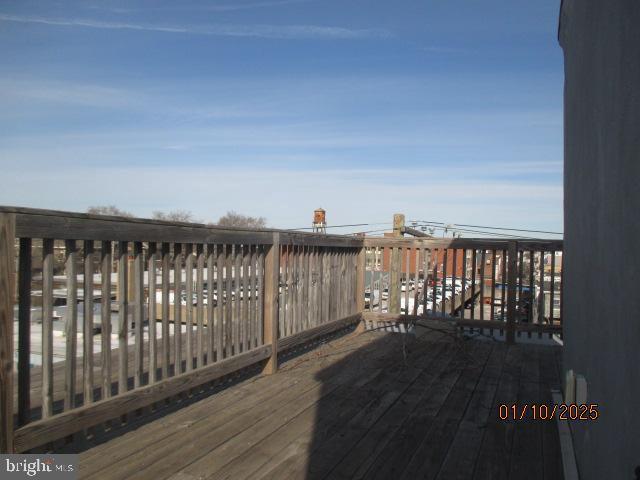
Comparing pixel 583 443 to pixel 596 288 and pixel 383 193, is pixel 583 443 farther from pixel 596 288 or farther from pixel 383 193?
pixel 383 193

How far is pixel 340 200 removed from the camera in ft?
91.6

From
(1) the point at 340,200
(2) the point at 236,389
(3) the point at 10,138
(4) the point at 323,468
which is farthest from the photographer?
(1) the point at 340,200

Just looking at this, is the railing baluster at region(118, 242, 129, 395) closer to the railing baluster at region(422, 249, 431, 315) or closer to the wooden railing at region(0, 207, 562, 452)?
the wooden railing at region(0, 207, 562, 452)

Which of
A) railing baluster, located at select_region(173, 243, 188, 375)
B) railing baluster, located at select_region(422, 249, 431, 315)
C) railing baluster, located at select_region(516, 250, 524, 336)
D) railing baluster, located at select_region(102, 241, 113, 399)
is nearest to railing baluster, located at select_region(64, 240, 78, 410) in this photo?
railing baluster, located at select_region(102, 241, 113, 399)

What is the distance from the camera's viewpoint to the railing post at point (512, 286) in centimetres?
531

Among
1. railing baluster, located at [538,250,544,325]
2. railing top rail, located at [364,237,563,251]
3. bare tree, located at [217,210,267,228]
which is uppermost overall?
bare tree, located at [217,210,267,228]

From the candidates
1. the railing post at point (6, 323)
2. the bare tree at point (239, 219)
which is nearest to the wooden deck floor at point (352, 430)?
the railing post at point (6, 323)

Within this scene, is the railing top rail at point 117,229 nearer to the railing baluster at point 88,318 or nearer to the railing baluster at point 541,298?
the railing baluster at point 88,318

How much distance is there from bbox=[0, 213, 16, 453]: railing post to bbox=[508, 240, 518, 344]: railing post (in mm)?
4767

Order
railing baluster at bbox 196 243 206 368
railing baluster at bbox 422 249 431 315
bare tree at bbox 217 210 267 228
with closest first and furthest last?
1. railing baluster at bbox 196 243 206 368
2. railing baluster at bbox 422 249 431 315
3. bare tree at bbox 217 210 267 228

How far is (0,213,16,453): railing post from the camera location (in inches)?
73.0

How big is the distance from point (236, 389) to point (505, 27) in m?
8.93

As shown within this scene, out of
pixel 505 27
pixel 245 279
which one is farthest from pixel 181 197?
pixel 245 279
